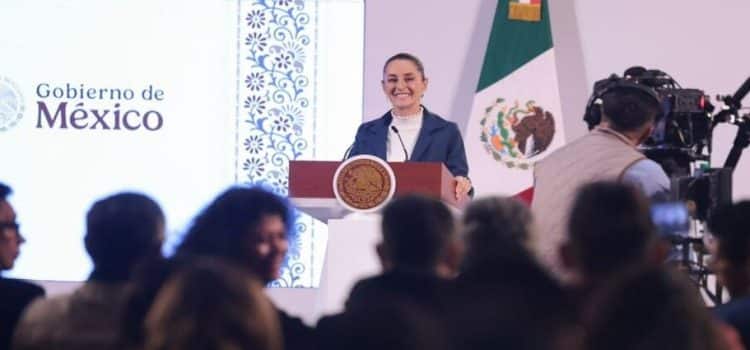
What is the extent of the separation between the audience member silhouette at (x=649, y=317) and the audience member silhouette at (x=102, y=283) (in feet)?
3.07

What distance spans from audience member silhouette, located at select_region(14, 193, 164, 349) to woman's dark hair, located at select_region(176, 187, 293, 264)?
8 centimetres

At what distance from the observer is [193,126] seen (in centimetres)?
726

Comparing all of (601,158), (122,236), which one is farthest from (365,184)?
(122,236)

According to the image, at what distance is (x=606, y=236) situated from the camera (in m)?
2.60

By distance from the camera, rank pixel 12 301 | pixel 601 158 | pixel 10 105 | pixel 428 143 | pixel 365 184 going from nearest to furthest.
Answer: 1. pixel 12 301
2. pixel 601 158
3. pixel 365 184
4. pixel 428 143
5. pixel 10 105

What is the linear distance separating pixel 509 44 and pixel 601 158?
2860 millimetres

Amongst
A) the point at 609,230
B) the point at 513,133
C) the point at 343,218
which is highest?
the point at 609,230

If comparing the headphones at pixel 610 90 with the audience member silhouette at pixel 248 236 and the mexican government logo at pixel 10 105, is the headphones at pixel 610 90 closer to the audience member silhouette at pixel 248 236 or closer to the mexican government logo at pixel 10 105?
the audience member silhouette at pixel 248 236

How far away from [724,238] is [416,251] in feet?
2.87

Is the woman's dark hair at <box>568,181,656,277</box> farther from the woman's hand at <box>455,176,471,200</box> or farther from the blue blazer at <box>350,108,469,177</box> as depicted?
the blue blazer at <box>350,108,469,177</box>

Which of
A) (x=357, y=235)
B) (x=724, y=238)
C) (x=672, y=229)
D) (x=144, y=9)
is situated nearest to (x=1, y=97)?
(x=144, y=9)

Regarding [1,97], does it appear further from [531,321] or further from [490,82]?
[531,321]

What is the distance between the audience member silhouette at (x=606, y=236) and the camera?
102 inches

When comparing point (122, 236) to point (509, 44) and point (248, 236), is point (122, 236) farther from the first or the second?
point (509, 44)
